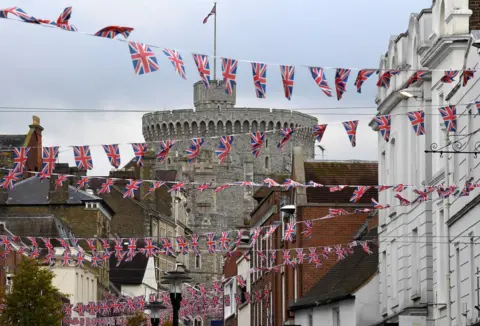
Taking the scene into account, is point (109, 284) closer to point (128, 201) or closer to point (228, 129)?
point (128, 201)

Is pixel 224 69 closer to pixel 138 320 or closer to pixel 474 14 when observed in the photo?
pixel 474 14

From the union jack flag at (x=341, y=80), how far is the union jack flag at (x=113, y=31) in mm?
5439

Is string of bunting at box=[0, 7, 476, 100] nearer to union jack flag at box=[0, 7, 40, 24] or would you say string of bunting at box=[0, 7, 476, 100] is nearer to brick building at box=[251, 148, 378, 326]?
union jack flag at box=[0, 7, 40, 24]

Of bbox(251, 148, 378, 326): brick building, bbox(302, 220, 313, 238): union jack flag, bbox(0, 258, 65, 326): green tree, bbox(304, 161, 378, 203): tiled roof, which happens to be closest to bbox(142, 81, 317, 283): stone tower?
bbox(0, 258, 65, 326): green tree

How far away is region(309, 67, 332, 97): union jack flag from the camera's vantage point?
93.7 ft

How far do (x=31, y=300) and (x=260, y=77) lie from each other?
136ft

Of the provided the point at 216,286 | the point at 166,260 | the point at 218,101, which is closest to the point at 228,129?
the point at 218,101

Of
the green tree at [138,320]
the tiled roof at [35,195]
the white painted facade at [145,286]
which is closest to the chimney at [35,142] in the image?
the tiled roof at [35,195]

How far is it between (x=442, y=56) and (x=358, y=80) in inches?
298

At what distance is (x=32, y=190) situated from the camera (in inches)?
4006

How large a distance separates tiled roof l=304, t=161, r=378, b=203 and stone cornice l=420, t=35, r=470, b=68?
21094 mm

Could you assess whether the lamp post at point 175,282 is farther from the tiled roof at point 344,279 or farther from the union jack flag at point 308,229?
the tiled roof at point 344,279

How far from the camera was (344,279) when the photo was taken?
170 ft

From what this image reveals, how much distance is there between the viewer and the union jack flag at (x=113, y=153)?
111 feet
